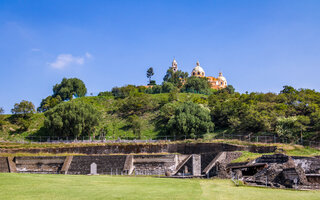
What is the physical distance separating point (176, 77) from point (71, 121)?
6148cm

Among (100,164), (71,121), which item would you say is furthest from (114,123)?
(100,164)

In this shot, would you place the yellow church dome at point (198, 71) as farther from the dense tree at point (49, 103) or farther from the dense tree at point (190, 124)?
the dense tree at point (190, 124)

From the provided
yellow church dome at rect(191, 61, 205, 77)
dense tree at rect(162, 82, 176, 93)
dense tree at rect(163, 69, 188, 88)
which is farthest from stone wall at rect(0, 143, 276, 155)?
yellow church dome at rect(191, 61, 205, 77)

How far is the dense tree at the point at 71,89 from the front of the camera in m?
111

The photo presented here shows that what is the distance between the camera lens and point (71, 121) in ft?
221

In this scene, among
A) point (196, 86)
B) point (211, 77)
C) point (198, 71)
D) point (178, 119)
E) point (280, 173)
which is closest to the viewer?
point (280, 173)

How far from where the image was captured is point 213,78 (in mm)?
143125

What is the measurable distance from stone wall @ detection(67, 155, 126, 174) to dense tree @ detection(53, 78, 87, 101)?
210ft

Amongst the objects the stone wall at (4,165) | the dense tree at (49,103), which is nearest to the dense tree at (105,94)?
the dense tree at (49,103)

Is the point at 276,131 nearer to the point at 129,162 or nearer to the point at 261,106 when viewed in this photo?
the point at 261,106

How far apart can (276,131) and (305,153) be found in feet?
34.3

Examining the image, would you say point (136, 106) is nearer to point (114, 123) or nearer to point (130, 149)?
point (114, 123)

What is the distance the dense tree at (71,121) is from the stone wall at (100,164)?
57.8 ft

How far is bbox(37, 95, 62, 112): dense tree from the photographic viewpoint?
9832 centimetres
